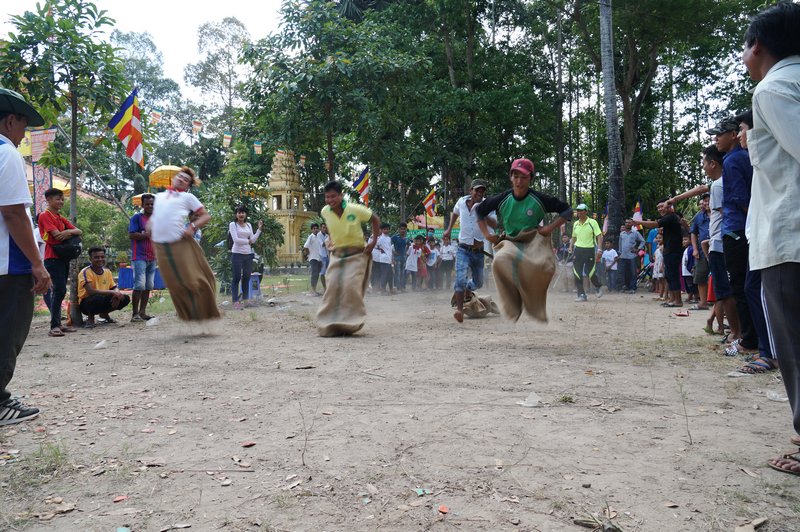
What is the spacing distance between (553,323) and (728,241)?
3.57 m

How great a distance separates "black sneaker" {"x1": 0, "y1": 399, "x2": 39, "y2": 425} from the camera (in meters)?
3.87

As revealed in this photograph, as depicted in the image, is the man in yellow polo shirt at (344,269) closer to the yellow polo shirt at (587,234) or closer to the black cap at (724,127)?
the black cap at (724,127)

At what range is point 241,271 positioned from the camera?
11406 mm

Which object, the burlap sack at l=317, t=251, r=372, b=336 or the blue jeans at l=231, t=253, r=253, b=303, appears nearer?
the burlap sack at l=317, t=251, r=372, b=336

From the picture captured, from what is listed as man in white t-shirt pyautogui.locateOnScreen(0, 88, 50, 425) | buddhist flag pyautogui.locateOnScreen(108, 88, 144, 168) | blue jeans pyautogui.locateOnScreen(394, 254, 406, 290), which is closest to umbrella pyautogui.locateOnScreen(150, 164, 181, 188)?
buddhist flag pyautogui.locateOnScreen(108, 88, 144, 168)

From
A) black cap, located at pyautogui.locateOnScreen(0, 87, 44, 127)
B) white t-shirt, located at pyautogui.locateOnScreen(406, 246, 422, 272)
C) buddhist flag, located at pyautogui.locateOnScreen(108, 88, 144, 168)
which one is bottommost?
white t-shirt, located at pyautogui.locateOnScreen(406, 246, 422, 272)

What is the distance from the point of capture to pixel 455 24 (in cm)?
2208

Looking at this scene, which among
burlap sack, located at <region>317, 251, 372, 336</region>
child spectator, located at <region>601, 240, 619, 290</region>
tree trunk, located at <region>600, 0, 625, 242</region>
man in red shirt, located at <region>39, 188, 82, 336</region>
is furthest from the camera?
tree trunk, located at <region>600, 0, 625, 242</region>

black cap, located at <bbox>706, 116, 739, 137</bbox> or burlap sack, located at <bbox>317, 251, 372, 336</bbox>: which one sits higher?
black cap, located at <bbox>706, 116, 739, 137</bbox>

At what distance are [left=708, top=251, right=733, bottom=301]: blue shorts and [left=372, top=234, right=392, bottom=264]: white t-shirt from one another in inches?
393

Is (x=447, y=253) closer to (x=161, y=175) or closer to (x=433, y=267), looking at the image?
(x=433, y=267)

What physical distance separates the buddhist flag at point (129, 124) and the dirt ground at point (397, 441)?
183 inches

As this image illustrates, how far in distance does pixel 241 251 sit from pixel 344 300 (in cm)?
432

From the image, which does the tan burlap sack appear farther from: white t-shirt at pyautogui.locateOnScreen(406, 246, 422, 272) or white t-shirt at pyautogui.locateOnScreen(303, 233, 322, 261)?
white t-shirt at pyautogui.locateOnScreen(406, 246, 422, 272)
